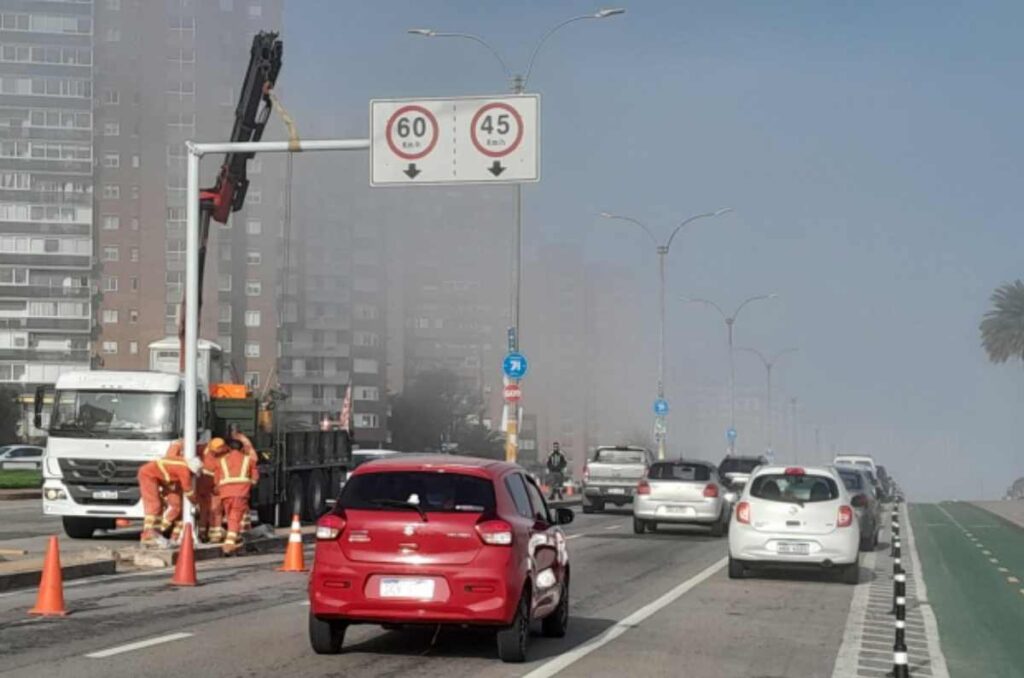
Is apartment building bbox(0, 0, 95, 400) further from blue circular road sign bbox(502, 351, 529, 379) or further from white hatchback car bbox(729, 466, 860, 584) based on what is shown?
white hatchback car bbox(729, 466, 860, 584)

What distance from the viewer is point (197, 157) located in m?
22.7

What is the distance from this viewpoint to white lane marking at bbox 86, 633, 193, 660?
1095cm

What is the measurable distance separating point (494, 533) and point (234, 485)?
1102 centimetres

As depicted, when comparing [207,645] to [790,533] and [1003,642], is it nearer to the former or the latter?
[1003,642]

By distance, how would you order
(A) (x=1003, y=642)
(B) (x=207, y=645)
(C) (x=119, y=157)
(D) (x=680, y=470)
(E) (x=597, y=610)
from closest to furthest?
(B) (x=207, y=645), (A) (x=1003, y=642), (E) (x=597, y=610), (D) (x=680, y=470), (C) (x=119, y=157)

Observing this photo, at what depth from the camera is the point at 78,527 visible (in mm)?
24875

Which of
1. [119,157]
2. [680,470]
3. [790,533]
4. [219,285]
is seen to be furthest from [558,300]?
[790,533]

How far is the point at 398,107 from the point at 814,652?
12852 mm

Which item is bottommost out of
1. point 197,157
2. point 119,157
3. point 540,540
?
point 540,540

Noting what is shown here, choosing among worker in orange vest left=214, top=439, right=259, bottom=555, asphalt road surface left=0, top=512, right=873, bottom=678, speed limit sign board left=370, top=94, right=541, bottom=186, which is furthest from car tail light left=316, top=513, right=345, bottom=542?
speed limit sign board left=370, top=94, right=541, bottom=186

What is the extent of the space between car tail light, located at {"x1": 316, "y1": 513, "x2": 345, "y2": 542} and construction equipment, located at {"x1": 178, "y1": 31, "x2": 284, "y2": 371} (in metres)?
19.5

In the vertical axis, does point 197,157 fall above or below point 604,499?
above

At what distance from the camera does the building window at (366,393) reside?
378 ft

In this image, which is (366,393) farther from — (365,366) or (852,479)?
(852,479)
